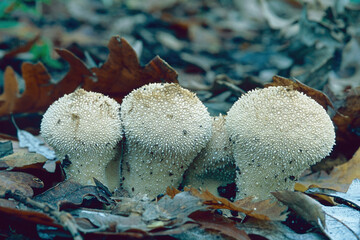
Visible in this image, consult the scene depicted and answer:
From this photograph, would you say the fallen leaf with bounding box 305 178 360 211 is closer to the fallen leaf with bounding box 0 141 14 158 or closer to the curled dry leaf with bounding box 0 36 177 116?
the curled dry leaf with bounding box 0 36 177 116

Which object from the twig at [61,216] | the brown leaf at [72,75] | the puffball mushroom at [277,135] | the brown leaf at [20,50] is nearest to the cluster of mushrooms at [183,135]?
the puffball mushroom at [277,135]

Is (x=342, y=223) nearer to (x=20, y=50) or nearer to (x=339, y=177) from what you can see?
(x=339, y=177)

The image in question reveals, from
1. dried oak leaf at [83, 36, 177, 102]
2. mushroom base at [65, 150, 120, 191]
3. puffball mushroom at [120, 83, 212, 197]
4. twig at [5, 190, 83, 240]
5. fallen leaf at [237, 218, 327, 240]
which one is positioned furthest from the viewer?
dried oak leaf at [83, 36, 177, 102]

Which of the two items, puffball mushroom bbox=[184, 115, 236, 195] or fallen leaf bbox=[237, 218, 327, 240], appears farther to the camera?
puffball mushroom bbox=[184, 115, 236, 195]

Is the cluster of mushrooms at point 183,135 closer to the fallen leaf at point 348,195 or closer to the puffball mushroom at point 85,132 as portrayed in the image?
the puffball mushroom at point 85,132

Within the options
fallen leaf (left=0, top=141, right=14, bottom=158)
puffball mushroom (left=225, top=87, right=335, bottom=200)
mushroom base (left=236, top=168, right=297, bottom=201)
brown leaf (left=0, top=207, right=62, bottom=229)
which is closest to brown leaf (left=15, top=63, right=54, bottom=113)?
fallen leaf (left=0, top=141, right=14, bottom=158)

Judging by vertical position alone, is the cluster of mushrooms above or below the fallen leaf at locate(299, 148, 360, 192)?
above

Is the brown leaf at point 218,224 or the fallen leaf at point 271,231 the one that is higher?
the brown leaf at point 218,224

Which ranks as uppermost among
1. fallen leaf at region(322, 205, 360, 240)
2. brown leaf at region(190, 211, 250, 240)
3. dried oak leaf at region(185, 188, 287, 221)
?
dried oak leaf at region(185, 188, 287, 221)
